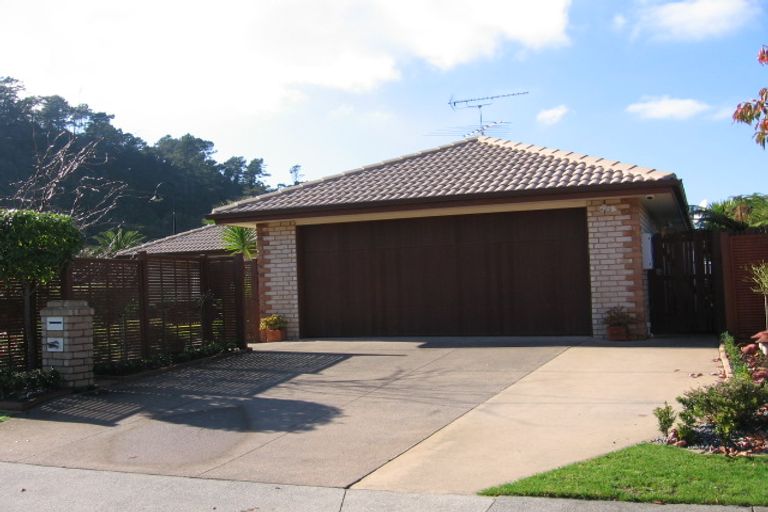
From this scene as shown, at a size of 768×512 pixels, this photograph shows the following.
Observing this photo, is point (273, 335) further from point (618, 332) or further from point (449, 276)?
point (618, 332)

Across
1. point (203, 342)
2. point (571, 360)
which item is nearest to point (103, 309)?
point (203, 342)

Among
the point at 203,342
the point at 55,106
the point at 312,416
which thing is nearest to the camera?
the point at 312,416

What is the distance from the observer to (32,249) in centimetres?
1032

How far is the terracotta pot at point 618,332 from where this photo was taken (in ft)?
45.6

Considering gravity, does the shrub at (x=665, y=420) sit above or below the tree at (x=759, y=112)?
below

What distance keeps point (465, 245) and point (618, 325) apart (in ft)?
11.2

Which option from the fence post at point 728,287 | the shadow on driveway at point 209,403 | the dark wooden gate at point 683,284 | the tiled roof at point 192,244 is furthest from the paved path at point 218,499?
the tiled roof at point 192,244

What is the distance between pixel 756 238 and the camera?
1289 cm

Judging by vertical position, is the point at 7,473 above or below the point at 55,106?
below

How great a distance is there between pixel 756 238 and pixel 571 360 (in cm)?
408

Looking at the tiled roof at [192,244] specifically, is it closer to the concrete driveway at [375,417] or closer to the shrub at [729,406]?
the concrete driveway at [375,417]

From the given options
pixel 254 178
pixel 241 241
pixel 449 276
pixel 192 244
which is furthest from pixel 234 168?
pixel 449 276

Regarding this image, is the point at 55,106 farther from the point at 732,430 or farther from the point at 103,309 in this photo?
the point at 732,430

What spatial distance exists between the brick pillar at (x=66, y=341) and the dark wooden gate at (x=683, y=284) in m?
10.8
